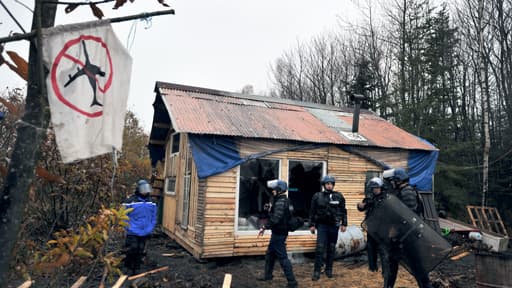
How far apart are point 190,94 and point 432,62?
47.2ft

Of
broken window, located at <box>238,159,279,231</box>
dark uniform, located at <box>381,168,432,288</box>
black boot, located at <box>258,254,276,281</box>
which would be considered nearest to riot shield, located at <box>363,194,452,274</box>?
dark uniform, located at <box>381,168,432,288</box>

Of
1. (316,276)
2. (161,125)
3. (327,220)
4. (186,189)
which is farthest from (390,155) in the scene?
(161,125)

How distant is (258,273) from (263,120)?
3899 millimetres

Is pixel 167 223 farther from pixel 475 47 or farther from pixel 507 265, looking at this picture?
pixel 475 47

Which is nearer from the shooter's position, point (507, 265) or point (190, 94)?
point (507, 265)

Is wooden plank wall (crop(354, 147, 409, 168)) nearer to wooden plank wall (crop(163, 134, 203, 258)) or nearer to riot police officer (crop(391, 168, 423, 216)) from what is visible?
riot police officer (crop(391, 168, 423, 216))

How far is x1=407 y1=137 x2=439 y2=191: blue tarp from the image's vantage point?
10492 mm

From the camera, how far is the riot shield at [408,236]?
532 centimetres

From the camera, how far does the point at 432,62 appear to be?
18828mm

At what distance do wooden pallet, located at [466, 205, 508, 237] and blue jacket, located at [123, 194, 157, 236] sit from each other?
12.1m

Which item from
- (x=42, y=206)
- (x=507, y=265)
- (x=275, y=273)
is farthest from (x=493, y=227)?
(x=42, y=206)

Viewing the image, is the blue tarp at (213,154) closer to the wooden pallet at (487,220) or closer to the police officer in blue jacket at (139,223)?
the police officer in blue jacket at (139,223)

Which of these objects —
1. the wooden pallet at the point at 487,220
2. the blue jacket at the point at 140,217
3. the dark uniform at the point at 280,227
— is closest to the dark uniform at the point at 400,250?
the dark uniform at the point at 280,227

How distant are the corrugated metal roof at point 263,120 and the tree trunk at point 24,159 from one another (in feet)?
17.6
